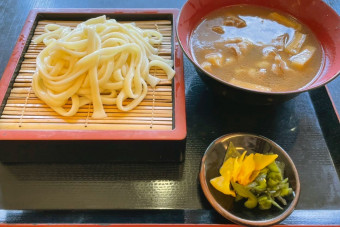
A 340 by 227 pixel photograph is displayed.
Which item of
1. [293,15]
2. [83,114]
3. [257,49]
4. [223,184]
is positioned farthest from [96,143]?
[293,15]

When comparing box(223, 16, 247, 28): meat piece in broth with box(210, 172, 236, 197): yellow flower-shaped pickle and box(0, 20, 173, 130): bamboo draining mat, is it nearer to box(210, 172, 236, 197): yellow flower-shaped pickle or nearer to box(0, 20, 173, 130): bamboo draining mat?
box(0, 20, 173, 130): bamboo draining mat

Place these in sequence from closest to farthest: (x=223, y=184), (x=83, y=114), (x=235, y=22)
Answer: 1. (x=223, y=184)
2. (x=83, y=114)
3. (x=235, y=22)

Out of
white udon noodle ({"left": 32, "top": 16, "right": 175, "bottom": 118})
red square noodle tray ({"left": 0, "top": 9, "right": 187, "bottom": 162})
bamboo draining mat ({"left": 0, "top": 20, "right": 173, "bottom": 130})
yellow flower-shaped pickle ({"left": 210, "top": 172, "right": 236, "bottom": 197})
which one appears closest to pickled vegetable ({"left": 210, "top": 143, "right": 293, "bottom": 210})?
yellow flower-shaped pickle ({"left": 210, "top": 172, "right": 236, "bottom": 197})

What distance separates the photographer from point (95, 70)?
65.4 inches

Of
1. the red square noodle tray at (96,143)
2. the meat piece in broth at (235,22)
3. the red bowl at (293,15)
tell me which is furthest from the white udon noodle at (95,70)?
the meat piece in broth at (235,22)

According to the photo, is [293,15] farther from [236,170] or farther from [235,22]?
[236,170]

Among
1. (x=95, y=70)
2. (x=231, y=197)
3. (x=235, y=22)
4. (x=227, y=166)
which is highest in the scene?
(x=235, y=22)

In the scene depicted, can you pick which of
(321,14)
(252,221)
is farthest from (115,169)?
(321,14)

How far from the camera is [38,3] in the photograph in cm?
260

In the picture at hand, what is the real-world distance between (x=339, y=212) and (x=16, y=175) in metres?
1.62

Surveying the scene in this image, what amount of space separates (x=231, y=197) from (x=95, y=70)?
0.96 metres

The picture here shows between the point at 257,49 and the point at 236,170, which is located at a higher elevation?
the point at 257,49

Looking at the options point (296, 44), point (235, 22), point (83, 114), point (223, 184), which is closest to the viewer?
point (223, 184)

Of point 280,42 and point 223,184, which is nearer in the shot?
point 223,184
